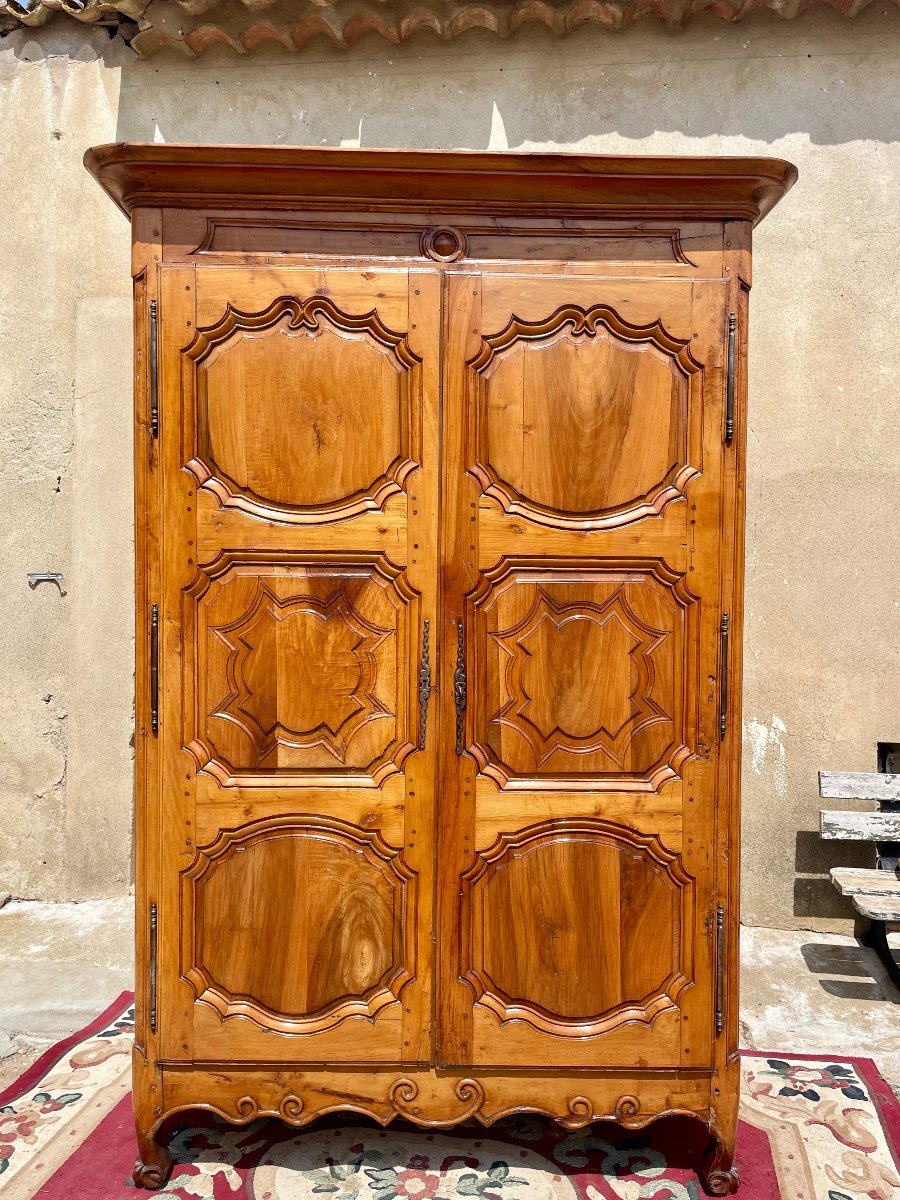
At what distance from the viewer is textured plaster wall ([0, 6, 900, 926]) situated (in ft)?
12.0

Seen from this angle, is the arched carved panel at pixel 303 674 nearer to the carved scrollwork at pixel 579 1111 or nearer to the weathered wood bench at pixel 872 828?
the carved scrollwork at pixel 579 1111

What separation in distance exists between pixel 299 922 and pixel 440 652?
747mm

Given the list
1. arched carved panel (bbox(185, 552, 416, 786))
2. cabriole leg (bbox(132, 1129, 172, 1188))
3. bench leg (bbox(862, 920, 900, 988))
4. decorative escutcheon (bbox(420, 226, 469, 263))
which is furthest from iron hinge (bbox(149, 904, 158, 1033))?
bench leg (bbox(862, 920, 900, 988))

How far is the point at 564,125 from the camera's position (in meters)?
3.74

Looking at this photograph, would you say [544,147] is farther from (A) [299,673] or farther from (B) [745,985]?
(B) [745,985]

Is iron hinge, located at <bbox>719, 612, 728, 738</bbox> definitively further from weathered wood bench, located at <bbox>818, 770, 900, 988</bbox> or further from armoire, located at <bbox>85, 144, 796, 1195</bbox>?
weathered wood bench, located at <bbox>818, 770, 900, 988</bbox>

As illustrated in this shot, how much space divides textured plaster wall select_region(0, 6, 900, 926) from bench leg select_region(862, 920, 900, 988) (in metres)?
0.20

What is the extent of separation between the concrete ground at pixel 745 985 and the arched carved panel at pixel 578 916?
3.49 ft

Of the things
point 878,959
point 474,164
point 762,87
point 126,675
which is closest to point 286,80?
point 762,87

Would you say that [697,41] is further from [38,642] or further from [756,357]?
[38,642]

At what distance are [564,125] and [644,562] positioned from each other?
249cm

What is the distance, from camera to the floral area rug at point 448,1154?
85.3 inches

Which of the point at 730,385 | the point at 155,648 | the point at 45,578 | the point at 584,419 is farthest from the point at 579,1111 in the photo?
the point at 45,578

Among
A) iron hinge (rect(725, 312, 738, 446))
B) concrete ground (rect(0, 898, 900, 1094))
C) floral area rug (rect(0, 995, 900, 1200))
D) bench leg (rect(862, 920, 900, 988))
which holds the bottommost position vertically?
concrete ground (rect(0, 898, 900, 1094))
